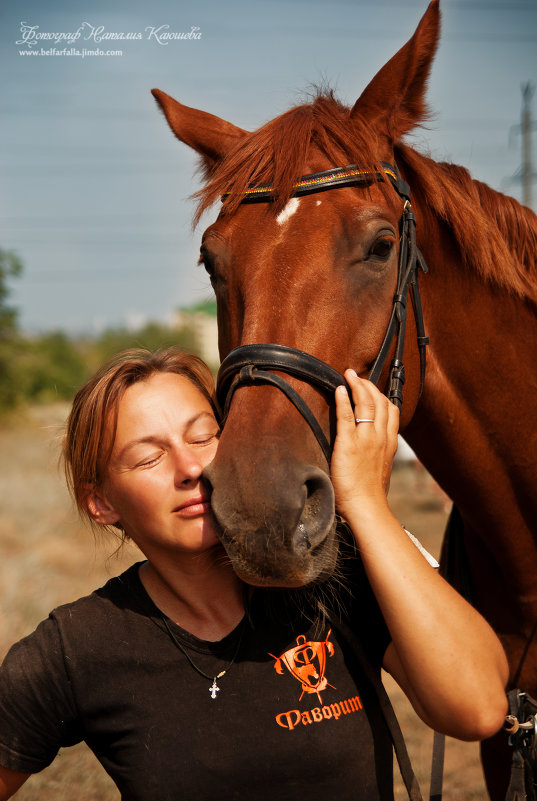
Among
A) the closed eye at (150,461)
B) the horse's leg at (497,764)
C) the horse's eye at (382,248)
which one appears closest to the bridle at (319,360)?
the horse's eye at (382,248)

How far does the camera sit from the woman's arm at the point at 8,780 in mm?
1745

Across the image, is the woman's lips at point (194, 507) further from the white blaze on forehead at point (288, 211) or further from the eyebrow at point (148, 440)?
the white blaze on forehead at point (288, 211)

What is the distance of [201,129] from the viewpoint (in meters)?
2.70

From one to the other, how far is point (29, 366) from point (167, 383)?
36043 mm

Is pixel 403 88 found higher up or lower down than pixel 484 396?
higher up

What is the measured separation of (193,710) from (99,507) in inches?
26.6

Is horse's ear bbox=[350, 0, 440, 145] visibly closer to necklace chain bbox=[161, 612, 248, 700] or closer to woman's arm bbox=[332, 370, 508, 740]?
woman's arm bbox=[332, 370, 508, 740]

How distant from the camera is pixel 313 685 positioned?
180 cm

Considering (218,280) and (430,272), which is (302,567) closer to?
(218,280)

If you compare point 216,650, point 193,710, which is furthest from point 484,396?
point 193,710

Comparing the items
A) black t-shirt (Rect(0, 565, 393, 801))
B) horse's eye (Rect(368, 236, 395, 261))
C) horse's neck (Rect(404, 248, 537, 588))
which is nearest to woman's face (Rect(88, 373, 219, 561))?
black t-shirt (Rect(0, 565, 393, 801))

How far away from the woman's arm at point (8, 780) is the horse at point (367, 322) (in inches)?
32.1

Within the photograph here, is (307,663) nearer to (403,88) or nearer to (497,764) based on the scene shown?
(497,764)

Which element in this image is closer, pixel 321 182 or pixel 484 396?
pixel 321 182
